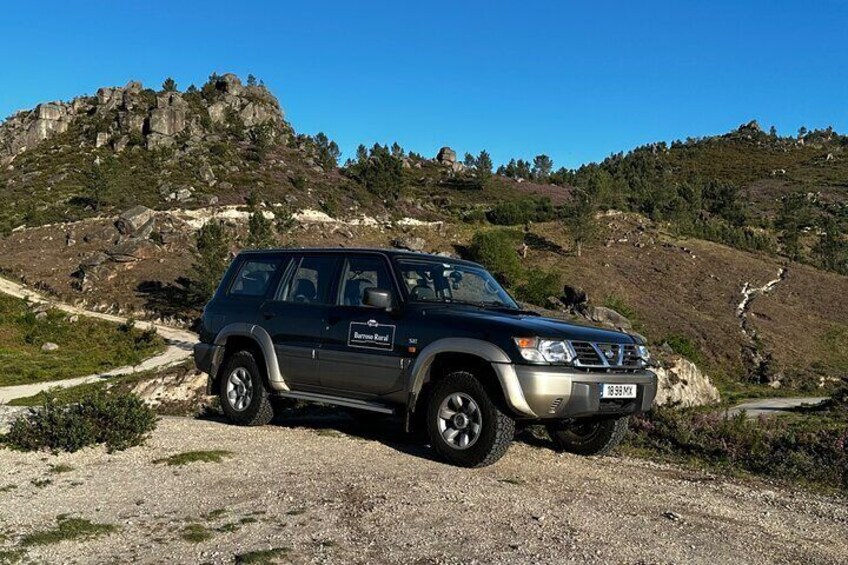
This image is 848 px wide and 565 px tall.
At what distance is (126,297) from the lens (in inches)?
1612

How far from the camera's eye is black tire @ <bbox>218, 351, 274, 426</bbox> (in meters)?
8.30

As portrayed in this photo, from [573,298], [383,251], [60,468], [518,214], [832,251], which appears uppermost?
[518,214]

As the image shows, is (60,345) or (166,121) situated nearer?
(60,345)

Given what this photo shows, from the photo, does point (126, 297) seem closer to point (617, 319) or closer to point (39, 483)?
point (617, 319)

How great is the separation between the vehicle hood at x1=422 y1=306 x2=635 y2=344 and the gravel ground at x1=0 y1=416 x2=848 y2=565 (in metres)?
1.31

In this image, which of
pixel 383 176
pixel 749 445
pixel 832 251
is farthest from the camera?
pixel 383 176

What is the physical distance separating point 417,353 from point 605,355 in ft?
6.04

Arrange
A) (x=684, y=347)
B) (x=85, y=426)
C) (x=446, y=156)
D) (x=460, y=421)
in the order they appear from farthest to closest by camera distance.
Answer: (x=446, y=156) → (x=684, y=347) → (x=85, y=426) → (x=460, y=421)

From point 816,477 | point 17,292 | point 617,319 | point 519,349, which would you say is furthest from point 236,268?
point 17,292

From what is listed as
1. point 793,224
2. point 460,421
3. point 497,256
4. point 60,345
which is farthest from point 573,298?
point 793,224

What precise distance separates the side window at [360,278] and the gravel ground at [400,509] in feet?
5.49

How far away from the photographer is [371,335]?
23.3 feet

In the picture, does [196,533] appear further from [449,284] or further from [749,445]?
[749,445]

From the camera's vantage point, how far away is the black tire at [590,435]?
731 cm
